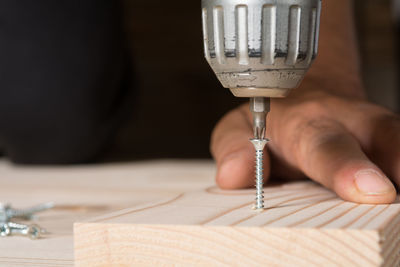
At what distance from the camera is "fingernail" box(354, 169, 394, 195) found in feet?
1.69

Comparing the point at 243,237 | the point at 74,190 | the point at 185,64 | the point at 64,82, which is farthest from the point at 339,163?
the point at 185,64

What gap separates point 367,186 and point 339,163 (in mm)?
51

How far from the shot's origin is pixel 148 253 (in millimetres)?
450

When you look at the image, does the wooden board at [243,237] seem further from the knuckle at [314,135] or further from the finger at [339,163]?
the knuckle at [314,135]

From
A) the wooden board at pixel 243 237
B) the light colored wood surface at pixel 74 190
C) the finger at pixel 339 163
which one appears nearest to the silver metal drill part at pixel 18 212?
the light colored wood surface at pixel 74 190

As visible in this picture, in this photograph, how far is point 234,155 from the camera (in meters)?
0.66

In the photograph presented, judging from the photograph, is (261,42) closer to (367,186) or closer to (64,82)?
(367,186)

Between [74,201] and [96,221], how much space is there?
0.39 metres

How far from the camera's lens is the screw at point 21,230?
0.57m

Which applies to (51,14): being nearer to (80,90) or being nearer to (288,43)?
(80,90)

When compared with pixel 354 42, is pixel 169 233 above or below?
below

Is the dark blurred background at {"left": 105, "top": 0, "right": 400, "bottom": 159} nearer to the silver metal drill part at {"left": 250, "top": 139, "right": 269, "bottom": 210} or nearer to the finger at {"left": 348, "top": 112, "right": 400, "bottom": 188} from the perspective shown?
the finger at {"left": 348, "top": 112, "right": 400, "bottom": 188}

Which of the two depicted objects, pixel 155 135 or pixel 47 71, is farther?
pixel 155 135

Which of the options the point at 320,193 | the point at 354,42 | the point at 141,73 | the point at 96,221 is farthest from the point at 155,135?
the point at 96,221
